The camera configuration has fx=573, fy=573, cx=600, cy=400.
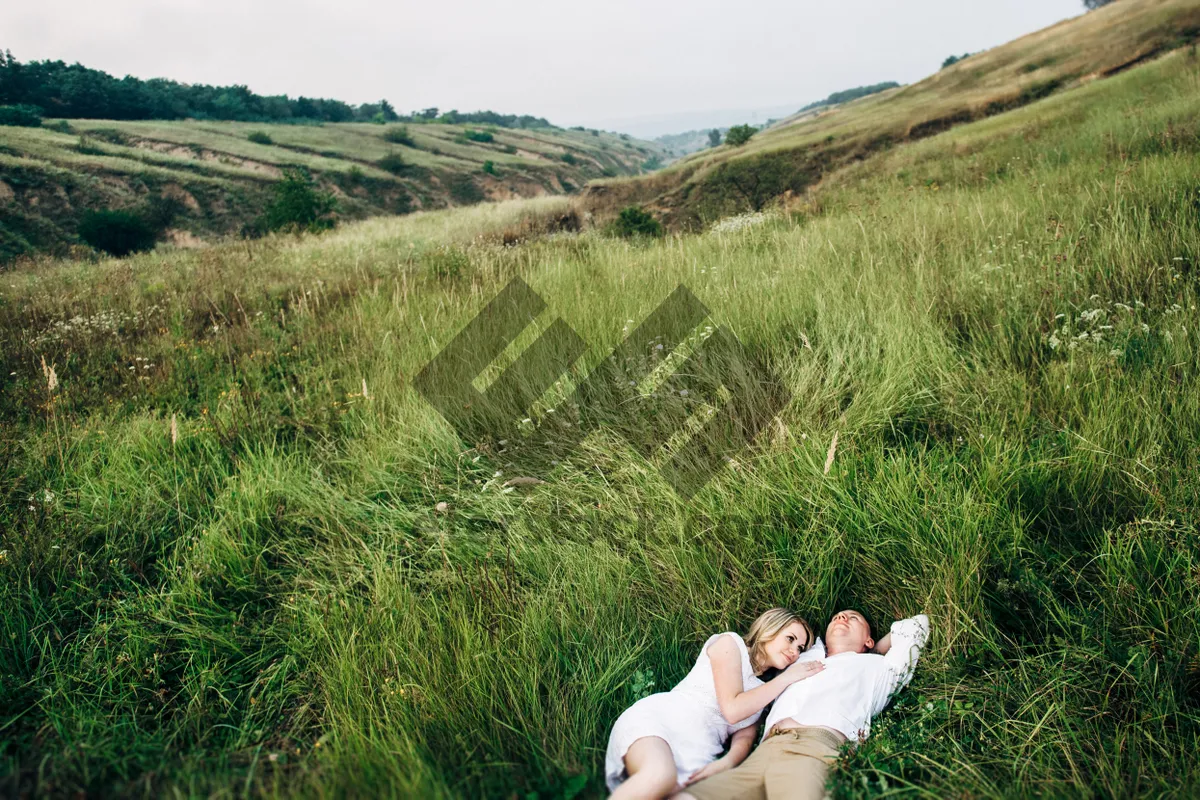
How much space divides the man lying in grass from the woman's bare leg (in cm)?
5

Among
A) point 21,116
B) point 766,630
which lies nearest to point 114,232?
point 21,116

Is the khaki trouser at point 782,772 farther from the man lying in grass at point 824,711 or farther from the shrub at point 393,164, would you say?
the shrub at point 393,164

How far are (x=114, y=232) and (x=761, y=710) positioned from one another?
34534 millimetres

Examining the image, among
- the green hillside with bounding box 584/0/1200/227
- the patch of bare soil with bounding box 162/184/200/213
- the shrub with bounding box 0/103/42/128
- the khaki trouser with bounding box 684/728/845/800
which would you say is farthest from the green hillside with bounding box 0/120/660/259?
the khaki trouser with bounding box 684/728/845/800

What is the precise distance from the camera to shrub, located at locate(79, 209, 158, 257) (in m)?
25.4

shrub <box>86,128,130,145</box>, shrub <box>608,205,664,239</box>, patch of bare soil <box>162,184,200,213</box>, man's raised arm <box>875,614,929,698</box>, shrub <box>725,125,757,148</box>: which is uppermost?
shrub <box>86,128,130,145</box>

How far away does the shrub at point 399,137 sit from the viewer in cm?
6788

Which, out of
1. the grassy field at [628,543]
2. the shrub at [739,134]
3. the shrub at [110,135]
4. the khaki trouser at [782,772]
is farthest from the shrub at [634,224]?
the shrub at [110,135]

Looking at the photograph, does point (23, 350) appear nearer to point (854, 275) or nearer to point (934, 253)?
point (854, 275)

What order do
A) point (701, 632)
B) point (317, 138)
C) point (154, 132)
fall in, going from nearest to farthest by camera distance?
point (701, 632) < point (154, 132) < point (317, 138)

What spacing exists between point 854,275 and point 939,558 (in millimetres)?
2600

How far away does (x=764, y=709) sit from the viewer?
175cm

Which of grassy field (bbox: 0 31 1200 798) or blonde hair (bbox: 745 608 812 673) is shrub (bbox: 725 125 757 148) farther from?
blonde hair (bbox: 745 608 812 673)

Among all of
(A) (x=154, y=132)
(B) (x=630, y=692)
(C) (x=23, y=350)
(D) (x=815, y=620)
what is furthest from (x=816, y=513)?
(A) (x=154, y=132)
